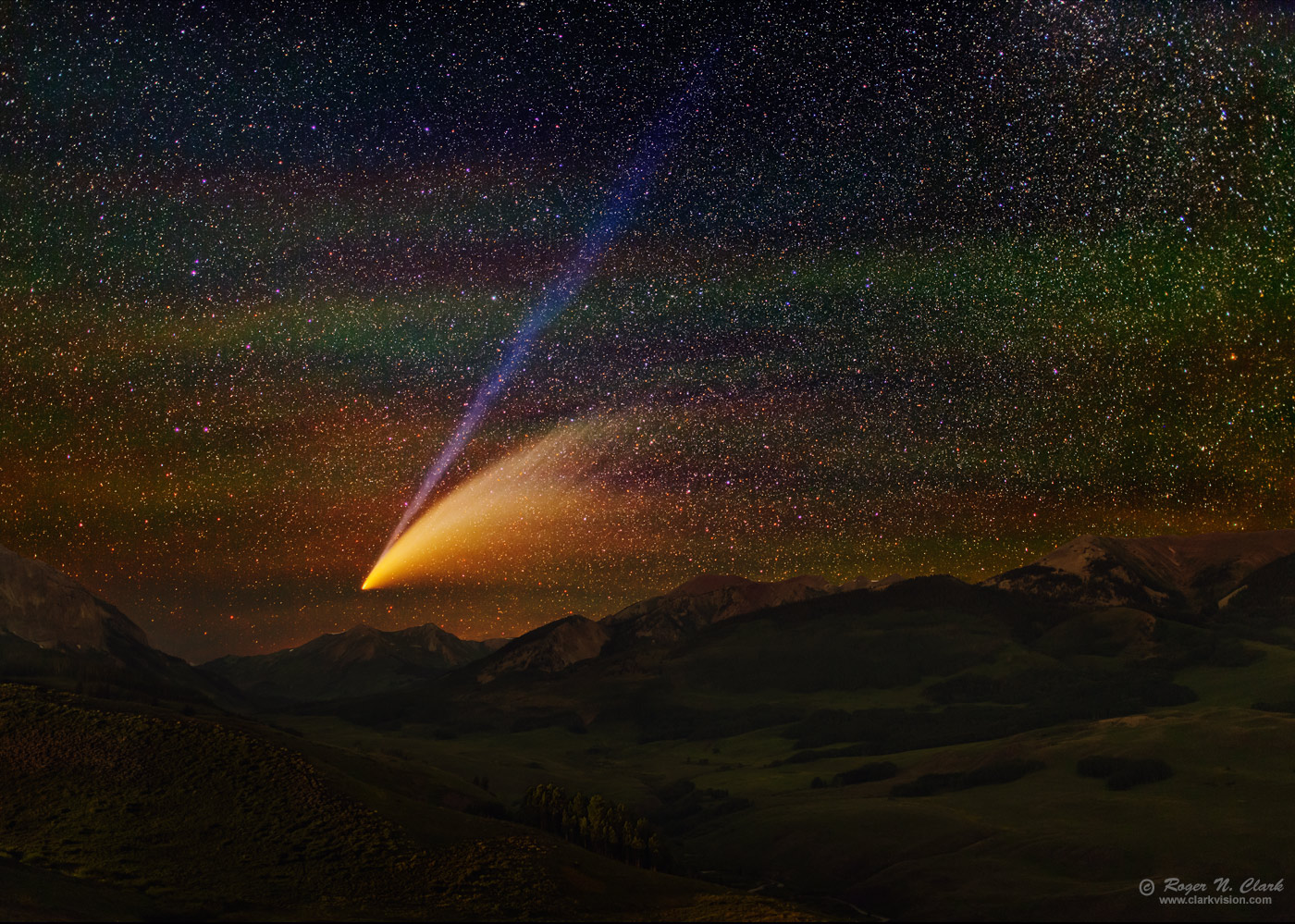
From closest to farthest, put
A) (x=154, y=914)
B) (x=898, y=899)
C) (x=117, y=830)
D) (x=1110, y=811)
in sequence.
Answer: (x=154, y=914), (x=117, y=830), (x=898, y=899), (x=1110, y=811)

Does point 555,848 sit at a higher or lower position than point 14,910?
lower

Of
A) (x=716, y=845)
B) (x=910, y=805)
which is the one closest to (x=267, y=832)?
(x=716, y=845)

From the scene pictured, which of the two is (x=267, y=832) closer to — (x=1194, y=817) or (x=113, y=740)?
(x=113, y=740)

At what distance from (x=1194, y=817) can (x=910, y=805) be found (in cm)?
5300

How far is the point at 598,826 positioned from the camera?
131250 millimetres

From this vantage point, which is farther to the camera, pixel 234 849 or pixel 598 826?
pixel 598 826

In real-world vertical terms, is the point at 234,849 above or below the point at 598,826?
above

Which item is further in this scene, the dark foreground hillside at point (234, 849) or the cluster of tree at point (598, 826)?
the cluster of tree at point (598, 826)

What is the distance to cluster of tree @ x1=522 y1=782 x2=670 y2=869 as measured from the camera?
127875 millimetres

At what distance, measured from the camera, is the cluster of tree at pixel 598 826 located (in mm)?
127875

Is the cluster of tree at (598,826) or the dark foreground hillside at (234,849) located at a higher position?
the dark foreground hillside at (234,849)

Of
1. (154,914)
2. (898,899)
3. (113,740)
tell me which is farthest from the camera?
(898,899)

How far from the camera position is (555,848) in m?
104

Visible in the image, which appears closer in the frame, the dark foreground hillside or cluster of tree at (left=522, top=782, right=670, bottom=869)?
the dark foreground hillside
